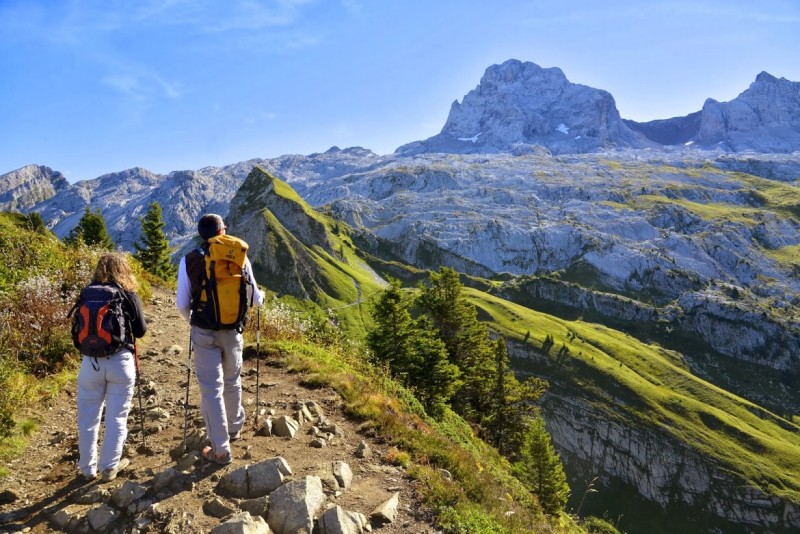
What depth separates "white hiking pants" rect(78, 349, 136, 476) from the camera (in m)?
7.57

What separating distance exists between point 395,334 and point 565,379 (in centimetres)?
14485

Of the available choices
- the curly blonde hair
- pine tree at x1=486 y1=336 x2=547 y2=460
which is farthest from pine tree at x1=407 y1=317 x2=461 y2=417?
the curly blonde hair

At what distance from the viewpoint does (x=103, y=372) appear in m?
7.63

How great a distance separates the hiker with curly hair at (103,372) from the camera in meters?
7.51

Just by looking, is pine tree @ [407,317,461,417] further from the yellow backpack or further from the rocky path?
the yellow backpack

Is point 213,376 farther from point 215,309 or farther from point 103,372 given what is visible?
point 103,372

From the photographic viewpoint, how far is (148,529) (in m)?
6.55

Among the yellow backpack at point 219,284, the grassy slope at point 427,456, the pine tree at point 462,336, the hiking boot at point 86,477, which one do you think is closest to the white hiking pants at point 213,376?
the yellow backpack at point 219,284

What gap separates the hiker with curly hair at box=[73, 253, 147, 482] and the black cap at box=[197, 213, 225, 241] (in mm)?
1313

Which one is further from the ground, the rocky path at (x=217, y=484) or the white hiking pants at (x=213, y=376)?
the white hiking pants at (x=213, y=376)

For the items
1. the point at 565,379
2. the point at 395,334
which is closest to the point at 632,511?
the point at 565,379

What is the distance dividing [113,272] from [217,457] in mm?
3675

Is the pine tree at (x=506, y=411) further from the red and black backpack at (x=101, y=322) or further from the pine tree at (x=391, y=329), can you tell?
the red and black backpack at (x=101, y=322)

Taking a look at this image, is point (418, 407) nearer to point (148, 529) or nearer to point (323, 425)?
point (323, 425)
